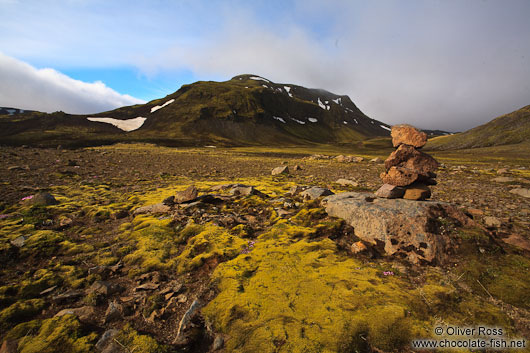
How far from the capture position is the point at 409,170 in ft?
34.5

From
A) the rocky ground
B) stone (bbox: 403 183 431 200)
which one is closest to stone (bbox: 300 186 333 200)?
the rocky ground

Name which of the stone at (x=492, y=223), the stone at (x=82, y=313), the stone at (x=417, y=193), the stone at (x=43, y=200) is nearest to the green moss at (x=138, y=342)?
the stone at (x=82, y=313)

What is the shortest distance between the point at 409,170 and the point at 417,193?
3.81 feet

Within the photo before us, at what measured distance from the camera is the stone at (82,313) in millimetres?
5051

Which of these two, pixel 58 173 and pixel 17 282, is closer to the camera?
pixel 17 282

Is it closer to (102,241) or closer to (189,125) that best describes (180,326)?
(102,241)

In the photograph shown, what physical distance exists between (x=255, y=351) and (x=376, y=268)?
4.63 meters

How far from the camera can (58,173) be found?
19.9m

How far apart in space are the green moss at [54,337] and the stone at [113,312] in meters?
0.53

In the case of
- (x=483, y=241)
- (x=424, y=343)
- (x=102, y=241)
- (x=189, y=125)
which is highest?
(x=189, y=125)

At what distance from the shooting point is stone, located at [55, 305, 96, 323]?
16.6 feet

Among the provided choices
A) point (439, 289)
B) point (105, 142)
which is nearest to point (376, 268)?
point (439, 289)

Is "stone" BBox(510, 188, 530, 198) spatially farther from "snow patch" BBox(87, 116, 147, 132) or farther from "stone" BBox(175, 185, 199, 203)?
"snow patch" BBox(87, 116, 147, 132)

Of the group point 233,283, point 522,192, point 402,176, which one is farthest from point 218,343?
point 522,192
